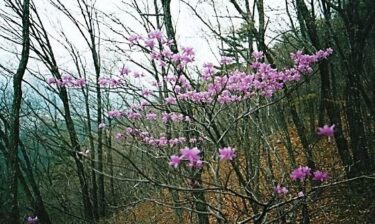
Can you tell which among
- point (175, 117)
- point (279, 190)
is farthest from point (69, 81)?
point (279, 190)

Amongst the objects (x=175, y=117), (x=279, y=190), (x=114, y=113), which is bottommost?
(x=279, y=190)

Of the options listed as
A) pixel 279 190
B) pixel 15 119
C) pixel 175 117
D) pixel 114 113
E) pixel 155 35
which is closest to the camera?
pixel 279 190

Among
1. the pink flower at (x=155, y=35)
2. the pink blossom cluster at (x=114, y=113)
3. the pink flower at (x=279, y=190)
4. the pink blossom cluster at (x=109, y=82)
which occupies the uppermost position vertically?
the pink flower at (x=155, y=35)

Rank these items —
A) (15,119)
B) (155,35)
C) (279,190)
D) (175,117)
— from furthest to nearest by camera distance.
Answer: (175,117), (15,119), (155,35), (279,190)

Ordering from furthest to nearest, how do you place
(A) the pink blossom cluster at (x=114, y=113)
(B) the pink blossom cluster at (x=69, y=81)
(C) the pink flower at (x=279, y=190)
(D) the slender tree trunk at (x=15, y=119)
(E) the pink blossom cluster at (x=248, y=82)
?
(A) the pink blossom cluster at (x=114, y=113) → (D) the slender tree trunk at (x=15, y=119) → (B) the pink blossom cluster at (x=69, y=81) → (E) the pink blossom cluster at (x=248, y=82) → (C) the pink flower at (x=279, y=190)

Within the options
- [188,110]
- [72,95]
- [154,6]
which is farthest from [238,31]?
[72,95]

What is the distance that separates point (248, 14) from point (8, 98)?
12.4 meters

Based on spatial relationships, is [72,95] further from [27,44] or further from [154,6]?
[27,44]

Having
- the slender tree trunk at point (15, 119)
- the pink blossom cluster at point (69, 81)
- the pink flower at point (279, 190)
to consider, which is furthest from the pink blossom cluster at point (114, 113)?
the pink flower at point (279, 190)

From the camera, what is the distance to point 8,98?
15.4 m

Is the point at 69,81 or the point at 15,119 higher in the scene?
the point at 69,81

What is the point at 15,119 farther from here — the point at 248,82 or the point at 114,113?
A: the point at 248,82

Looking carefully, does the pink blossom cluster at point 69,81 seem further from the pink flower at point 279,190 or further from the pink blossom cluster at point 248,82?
the pink flower at point 279,190

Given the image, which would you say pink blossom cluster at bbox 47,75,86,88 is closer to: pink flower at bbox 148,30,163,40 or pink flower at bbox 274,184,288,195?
pink flower at bbox 148,30,163,40
